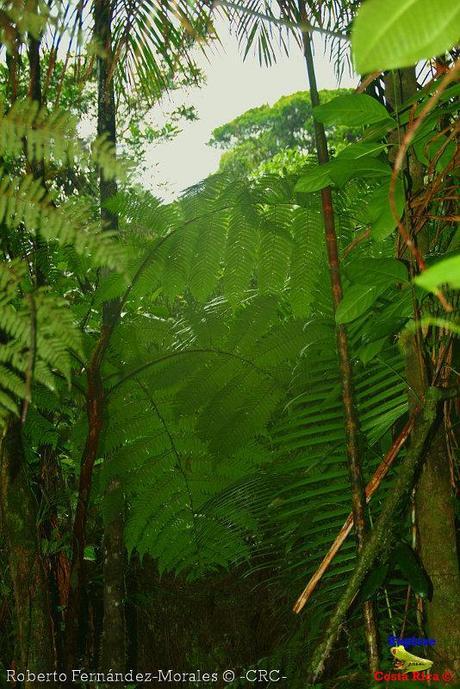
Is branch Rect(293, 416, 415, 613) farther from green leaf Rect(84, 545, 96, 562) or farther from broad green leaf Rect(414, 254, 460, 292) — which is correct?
green leaf Rect(84, 545, 96, 562)

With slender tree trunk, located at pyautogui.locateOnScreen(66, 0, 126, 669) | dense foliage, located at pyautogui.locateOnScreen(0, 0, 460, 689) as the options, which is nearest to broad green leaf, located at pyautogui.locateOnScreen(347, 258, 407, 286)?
dense foliage, located at pyautogui.locateOnScreen(0, 0, 460, 689)

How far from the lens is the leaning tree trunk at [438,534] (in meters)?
1.01

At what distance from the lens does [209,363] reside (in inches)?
69.7

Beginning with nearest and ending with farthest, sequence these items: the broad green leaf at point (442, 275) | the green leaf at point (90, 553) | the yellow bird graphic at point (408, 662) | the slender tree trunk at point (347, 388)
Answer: the broad green leaf at point (442, 275)
the yellow bird graphic at point (408, 662)
the slender tree trunk at point (347, 388)
the green leaf at point (90, 553)

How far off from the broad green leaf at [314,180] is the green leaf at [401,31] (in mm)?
723

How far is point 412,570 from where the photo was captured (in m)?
0.98

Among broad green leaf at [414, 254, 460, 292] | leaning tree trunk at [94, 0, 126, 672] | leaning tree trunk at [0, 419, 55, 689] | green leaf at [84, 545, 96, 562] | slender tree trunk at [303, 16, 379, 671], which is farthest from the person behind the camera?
green leaf at [84, 545, 96, 562]

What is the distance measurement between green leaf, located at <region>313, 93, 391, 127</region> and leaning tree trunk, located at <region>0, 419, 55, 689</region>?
936 millimetres

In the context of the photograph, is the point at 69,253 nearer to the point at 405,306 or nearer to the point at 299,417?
the point at 299,417

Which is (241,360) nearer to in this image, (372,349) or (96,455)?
(96,455)

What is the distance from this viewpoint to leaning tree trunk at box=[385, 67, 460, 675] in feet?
3.30

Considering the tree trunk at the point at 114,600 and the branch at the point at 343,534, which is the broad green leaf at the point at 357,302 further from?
the tree trunk at the point at 114,600

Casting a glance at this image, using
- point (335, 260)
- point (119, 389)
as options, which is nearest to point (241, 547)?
point (119, 389)

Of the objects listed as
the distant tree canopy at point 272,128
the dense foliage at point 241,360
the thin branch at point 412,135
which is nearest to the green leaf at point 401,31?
the thin branch at point 412,135
